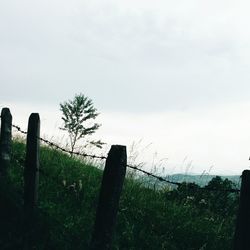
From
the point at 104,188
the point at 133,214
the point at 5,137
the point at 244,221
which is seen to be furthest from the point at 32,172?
the point at 244,221

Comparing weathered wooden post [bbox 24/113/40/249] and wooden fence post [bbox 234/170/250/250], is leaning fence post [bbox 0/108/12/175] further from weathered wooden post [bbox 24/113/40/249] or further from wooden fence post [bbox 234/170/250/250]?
wooden fence post [bbox 234/170/250/250]

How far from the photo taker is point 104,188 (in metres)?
4.82

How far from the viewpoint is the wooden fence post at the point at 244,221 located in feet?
11.0

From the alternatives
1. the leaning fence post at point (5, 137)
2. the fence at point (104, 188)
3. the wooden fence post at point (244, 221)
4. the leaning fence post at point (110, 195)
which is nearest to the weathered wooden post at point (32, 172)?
the fence at point (104, 188)

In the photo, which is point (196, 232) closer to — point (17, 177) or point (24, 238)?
point (24, 238)

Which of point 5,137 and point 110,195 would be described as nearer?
point 110,195

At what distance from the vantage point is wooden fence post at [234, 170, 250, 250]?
3346mm

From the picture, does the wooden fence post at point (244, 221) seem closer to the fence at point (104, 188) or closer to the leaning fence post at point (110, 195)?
the fence at point (104, 188)

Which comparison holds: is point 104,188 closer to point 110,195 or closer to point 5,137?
point 110,195

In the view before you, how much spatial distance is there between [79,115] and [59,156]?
168ft

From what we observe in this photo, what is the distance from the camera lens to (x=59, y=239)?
19.9 ft

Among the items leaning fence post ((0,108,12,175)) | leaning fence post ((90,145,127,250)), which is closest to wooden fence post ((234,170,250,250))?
leaning fence post ((90,145,127,250))

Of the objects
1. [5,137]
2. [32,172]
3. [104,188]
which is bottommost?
[104,188]

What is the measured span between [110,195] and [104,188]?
0.34 feet
